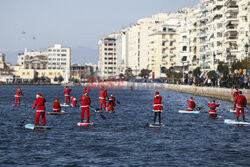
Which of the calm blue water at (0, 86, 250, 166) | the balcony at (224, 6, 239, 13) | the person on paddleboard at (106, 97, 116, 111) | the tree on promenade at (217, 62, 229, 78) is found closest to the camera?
the calm blue water at (0, 86, 250, 166)

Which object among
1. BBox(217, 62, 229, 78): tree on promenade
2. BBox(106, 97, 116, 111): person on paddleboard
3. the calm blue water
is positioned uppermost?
BBox(217, 62, 229, 78): tree on promenade

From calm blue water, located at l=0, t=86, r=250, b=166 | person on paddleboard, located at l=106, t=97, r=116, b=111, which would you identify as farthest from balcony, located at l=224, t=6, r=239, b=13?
calm blue water, located at l=0, t=86, r=250, b=166

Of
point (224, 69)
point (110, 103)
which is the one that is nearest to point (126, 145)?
point (110, 103)

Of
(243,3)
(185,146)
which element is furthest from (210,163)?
(243,3)

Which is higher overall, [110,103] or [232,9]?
[232,9]

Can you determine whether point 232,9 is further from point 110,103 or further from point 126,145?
point 126,145

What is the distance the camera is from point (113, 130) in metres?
40.9

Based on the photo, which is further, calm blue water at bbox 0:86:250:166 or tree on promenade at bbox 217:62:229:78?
tree on promenade at bbox 217:62:229:78

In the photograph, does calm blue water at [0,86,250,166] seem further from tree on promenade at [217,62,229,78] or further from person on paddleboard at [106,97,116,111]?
tree on promenade at [217,62,229,78]

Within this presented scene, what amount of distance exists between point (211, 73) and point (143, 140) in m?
108

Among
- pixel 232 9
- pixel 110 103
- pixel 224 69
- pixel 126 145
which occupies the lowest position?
pixel 126 145

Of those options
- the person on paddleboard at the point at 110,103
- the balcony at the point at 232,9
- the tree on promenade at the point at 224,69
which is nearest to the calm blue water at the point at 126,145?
the person on paddleboard at the point at 110,103

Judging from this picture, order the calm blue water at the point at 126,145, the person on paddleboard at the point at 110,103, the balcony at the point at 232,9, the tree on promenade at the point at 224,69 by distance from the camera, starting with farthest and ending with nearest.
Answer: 1. the balcony at the point at 232,9
2. the tree on promenade at the point at 224,69
3. the person on paddleboard at the point at 110,103
4. the calm blue water at the point at 126,145

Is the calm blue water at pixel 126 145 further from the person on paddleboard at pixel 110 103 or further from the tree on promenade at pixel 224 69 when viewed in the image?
the tree on promenade at pixel 224 69
